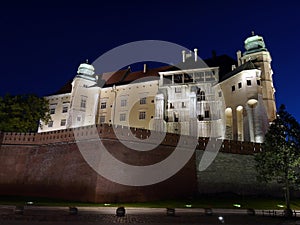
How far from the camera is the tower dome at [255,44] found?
47.4 m

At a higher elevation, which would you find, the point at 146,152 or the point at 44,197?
the point at 146,152

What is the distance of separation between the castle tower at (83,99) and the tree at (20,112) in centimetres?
1217

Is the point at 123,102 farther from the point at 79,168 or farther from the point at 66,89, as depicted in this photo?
the point at 79,168

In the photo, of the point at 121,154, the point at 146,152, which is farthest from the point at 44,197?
the point at 146,152

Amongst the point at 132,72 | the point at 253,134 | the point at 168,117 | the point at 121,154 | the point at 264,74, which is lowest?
the point at 121,154

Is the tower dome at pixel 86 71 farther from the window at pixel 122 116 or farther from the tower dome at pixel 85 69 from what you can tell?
the window at pixel 122 116

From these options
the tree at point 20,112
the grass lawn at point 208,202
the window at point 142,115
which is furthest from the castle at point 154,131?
the tree at point 20,112

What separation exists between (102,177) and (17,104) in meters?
17.2

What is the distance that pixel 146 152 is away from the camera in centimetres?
2741

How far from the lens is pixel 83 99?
5309cm

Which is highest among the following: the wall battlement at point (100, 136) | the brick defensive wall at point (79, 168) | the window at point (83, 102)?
the window at point (83, 102)

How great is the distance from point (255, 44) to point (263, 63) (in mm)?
3884

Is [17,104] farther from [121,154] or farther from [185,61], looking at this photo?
[185,61]

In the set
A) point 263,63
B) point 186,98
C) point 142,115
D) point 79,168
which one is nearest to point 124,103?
point 142,115
